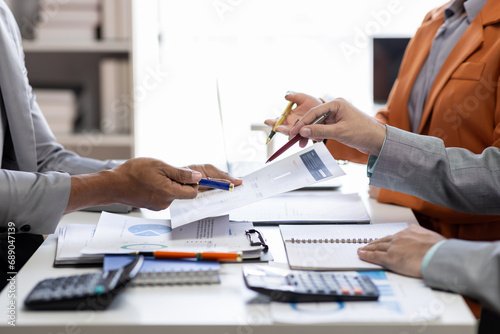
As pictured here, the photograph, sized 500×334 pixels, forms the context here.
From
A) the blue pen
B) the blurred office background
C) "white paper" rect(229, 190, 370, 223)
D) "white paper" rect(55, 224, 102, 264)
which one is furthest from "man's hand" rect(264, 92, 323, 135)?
the blurred office background

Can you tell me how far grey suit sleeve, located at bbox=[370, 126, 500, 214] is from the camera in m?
1.15

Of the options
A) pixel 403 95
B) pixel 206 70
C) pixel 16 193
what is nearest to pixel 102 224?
pixel 16 193

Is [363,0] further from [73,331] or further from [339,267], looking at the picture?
[73,331]

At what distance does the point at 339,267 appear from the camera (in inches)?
36.0

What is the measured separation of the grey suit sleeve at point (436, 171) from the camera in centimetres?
115

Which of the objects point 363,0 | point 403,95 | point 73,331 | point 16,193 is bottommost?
point 73,331

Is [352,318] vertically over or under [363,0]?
under

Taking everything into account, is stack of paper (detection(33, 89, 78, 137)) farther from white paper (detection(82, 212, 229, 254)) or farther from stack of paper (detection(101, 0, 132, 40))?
white paper (detection(82, 212, 229, 254))

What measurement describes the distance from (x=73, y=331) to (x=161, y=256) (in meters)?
0.23

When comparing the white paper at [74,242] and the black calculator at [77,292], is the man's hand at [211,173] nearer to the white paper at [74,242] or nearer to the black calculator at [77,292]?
the white paper at [74,242]

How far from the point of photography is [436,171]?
1164 mm

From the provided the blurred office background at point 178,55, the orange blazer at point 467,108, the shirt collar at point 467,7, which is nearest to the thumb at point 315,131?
the orange blazer at point 467,108

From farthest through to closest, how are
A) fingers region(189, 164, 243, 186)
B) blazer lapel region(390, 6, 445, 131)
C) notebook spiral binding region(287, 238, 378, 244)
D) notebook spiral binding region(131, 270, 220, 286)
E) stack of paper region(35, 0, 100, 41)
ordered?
stack of paper region(35, 0, 100, 41) → blazer lapel region(390, 6, 445, 131) → fingers region(189, 164, 243, 186) → notebook spiral binding region(287, 238, 378, 244) → notebook spiral binding region(131, 270, 220, 286)

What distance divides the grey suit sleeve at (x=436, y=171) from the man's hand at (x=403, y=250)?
21 cm
